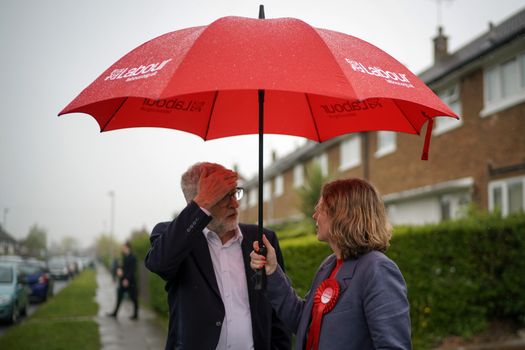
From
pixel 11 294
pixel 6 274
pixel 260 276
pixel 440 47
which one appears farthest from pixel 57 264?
pixel 260 276

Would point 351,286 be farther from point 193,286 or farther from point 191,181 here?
point 191,181

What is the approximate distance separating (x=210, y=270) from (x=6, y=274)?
13.4 metres

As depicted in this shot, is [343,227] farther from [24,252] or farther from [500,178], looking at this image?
[24,252]

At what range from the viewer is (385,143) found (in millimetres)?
19844

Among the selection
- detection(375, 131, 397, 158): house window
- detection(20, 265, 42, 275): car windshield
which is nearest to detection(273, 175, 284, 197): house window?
detection(375, 131, 397, 158): house window

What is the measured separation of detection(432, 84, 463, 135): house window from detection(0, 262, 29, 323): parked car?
40.3 ft

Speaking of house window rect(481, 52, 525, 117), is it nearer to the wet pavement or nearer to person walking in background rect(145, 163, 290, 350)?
the wet pavement

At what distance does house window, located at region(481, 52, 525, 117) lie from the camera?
1282 cm

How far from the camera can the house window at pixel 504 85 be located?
12820 millimetres

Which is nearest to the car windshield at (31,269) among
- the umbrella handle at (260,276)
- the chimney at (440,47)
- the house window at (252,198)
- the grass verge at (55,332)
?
the grass verge at (55,332)

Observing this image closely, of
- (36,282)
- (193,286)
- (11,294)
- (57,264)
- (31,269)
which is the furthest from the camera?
(57,264)

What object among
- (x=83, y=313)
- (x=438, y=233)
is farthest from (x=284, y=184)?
(x=438, y=233)

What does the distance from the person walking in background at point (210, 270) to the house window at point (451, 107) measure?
13.2 meters

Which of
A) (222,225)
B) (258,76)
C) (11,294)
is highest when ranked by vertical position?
(258,76)
